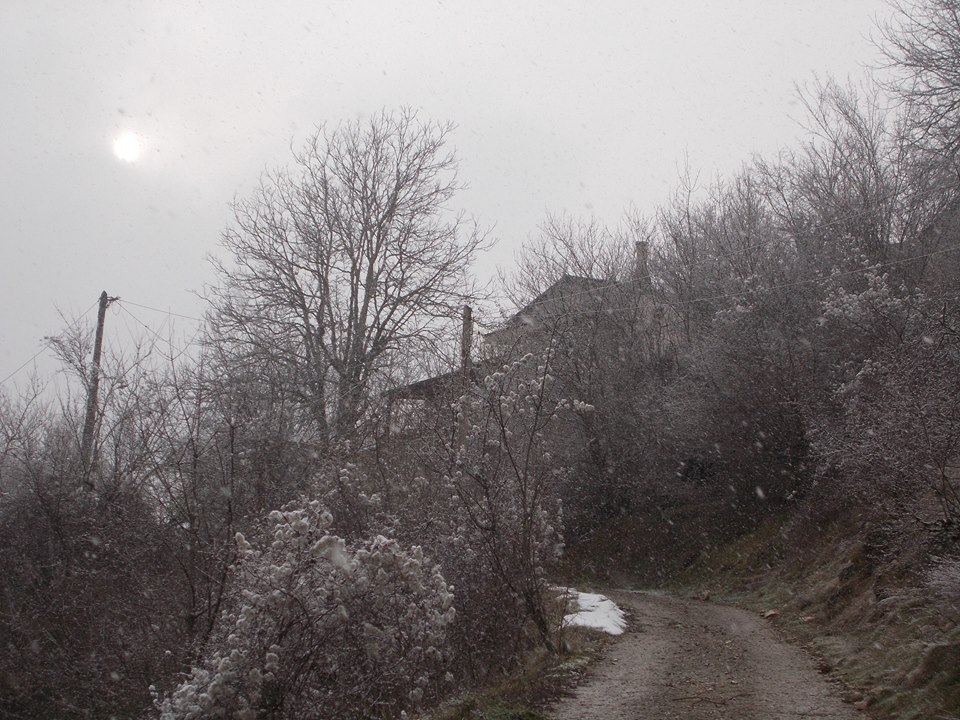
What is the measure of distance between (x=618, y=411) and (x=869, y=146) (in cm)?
1028

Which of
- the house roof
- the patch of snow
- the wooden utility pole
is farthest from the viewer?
the house roof

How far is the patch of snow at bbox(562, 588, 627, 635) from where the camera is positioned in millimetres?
11336

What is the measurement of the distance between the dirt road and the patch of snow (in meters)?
0.23

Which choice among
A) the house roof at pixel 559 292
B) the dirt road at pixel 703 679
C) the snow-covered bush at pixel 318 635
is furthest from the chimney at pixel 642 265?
the snow-covered bush at pixel 318 635

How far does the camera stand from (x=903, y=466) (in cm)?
904

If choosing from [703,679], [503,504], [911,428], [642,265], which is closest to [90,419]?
[503,504]

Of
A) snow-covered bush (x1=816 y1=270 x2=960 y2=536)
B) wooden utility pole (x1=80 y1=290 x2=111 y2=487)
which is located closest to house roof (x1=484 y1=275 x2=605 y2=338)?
wooden utility pole (x1=80 y1=290 x2=111 y2=487)

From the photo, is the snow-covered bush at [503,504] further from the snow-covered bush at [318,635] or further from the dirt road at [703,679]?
the snow-covered bush at [318,635]

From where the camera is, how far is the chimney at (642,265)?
27.2 meters

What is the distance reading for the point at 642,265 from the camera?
92.0 feet

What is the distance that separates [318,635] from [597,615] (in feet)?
20.4

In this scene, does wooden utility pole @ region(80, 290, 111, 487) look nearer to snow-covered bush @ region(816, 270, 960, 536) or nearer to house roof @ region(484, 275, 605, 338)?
house roof @ region(484, 275, 605, 338)

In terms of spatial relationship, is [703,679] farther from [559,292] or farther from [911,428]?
[559,292]

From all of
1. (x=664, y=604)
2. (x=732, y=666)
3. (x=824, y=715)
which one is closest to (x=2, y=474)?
(x=664, y=604)
